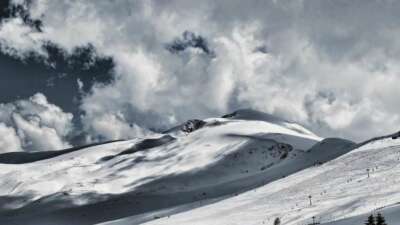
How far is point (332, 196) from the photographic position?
6700cm

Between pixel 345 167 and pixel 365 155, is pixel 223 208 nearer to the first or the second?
pixel 345 167

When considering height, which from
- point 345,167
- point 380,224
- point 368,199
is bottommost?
point 380,224

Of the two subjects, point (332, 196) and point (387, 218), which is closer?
point (387, 218)

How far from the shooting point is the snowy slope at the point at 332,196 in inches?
2109

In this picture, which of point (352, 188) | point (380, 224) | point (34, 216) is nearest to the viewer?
point (380, 224)

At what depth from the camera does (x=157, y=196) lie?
19775 cm

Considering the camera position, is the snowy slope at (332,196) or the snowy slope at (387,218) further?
the snowy slope at (332,196)

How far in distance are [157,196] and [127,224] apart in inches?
2801

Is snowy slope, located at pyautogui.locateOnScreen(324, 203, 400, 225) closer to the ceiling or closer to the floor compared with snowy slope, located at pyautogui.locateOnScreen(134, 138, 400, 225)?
closer to the floor

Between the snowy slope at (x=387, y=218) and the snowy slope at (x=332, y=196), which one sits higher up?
the snowy slope at (x=332, y=196)

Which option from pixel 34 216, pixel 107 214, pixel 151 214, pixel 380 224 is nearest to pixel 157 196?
pixel 107 214

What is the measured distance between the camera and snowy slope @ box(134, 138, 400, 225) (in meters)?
53.6

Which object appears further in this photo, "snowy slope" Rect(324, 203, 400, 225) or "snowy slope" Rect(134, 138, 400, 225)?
"snowy slope" Rect(134, 138, 400, 225)

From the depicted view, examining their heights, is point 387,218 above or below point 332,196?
below
